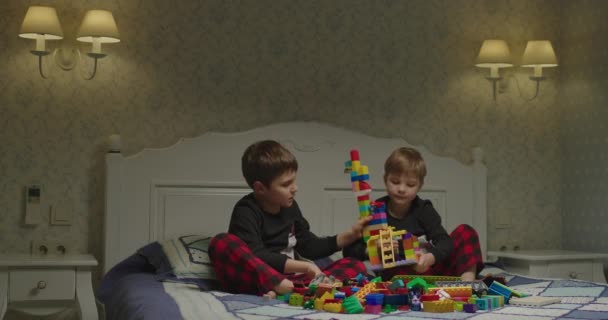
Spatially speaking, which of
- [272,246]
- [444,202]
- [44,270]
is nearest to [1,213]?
[44,270]

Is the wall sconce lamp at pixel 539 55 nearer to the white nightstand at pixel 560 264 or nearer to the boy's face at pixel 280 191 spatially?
the white nightstand at pixel 560 264

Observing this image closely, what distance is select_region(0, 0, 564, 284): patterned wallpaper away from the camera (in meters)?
3.38

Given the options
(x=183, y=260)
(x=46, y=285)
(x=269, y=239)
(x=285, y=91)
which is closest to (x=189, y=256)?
(x=183, y=260)

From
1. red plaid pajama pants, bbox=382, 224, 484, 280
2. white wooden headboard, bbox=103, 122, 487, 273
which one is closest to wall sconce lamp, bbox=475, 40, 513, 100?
white wooden headboard, bbox=103, 122, 487, 273

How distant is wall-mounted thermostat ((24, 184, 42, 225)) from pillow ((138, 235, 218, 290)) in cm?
52

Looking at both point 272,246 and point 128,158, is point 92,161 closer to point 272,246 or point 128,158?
point 128,158

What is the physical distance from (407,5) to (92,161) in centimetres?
170

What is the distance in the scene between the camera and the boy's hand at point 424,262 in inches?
105

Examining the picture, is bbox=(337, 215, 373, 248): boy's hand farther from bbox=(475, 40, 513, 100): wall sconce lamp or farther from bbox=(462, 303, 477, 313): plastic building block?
bbox=(475, 40, 513, 100): wall sconce lamp

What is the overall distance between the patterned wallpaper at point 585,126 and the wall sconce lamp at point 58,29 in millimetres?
2321

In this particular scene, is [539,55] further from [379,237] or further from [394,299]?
[394,299]

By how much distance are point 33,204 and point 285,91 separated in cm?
122

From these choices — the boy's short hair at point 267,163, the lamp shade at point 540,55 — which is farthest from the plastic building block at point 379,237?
the lamp shade at point 540,55

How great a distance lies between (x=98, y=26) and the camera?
3.25m
